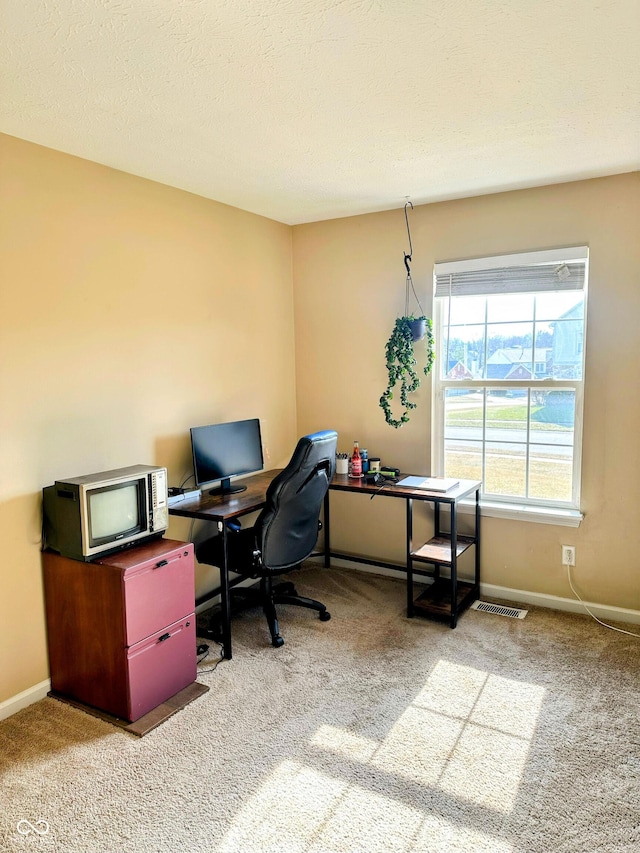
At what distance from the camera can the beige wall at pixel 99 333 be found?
244cm

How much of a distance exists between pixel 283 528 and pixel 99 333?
1.36 m

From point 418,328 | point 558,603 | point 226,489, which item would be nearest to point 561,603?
point 558,603

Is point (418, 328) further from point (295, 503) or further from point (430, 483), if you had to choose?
point (295, 503)

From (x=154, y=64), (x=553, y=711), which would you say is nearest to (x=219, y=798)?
(x=553, y=711)

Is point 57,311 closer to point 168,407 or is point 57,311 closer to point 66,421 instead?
point 66,421

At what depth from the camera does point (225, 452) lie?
3.41 metres

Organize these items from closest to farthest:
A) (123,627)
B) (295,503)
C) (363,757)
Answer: (363,757) → (123,627) → (295,503)

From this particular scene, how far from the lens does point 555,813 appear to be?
1.88 metres

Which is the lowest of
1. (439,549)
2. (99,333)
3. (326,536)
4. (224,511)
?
(326,536)

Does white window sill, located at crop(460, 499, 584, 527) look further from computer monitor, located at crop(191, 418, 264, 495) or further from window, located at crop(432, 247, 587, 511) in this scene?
computer monitor, located at crop(191, 418, 264, 495)

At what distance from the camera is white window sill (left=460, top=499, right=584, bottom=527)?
3.28m

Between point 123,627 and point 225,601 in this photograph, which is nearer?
point 123,627

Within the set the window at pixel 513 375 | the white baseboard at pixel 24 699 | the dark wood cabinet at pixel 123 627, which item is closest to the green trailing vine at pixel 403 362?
the window at pixel 513 375

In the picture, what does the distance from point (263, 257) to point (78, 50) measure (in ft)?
7.20
